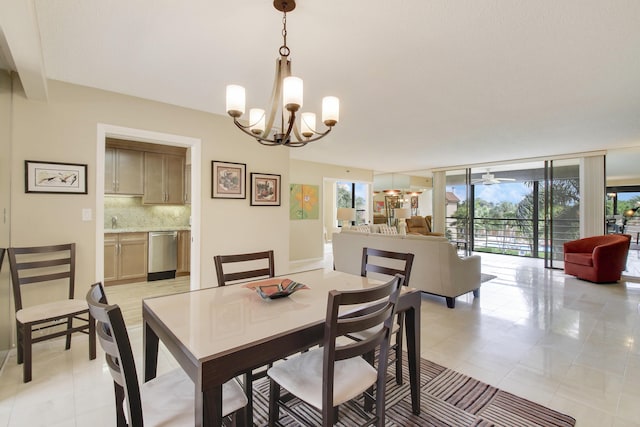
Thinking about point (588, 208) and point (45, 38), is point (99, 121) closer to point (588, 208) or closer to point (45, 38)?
point (45, 38)

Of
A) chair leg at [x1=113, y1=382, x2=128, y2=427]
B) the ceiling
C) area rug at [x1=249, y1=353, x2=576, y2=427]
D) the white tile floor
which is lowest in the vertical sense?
area rug at [x1=249, y1=353, x2=576, y2=427]

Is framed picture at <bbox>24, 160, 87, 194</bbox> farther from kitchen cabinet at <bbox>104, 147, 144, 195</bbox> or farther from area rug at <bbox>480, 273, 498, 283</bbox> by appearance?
area rug at <bbox>480, 273, 498, 283</bbox>

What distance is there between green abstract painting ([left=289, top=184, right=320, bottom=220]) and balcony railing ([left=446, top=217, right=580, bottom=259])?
3.89 metres

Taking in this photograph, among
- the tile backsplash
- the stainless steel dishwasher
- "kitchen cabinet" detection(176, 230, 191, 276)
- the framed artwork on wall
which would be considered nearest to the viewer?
the stainless steel dishwasher

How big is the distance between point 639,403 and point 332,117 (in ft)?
8.97

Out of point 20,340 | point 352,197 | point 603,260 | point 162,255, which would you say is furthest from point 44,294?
point 352,197

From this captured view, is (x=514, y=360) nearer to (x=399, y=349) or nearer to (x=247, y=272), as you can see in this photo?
(x=399, y=349)

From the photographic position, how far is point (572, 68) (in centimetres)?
251

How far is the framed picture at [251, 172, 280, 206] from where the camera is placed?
13.1 feet

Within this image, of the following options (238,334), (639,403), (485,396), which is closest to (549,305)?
(639,403)

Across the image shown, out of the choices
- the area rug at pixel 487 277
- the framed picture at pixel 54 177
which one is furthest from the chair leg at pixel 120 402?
the area rug at pixel 487 277

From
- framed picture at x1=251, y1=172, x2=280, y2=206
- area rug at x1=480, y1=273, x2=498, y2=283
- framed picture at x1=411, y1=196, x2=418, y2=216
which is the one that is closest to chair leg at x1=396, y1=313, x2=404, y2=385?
framed picture at x1=251, y1=172, x2=280, y2=206

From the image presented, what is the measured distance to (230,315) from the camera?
4.77 feet

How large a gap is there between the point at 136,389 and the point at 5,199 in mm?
2492
